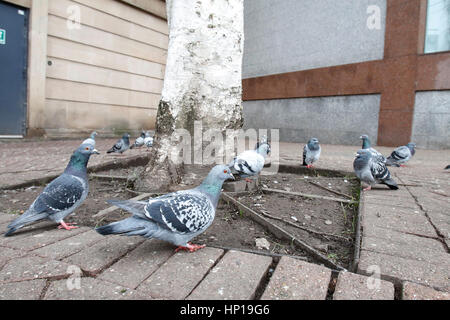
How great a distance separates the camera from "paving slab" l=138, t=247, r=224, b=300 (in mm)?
1272

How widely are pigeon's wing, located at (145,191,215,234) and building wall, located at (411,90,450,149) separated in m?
7.64

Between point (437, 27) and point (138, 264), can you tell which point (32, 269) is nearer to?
point (138, 264)

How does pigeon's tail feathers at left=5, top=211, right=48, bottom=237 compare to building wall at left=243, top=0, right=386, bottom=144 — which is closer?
pigeon's tail feathers at left=5, top=211, right=48, bottom=237

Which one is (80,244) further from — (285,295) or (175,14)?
(175,14)

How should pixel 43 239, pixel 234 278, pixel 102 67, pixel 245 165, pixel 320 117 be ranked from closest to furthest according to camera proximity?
pixel 234 278
pixel 43 239
pixel 245 165
pixel 102 67
pixel 320 117

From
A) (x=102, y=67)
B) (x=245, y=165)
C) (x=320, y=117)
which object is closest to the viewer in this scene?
(x=245, y=165)

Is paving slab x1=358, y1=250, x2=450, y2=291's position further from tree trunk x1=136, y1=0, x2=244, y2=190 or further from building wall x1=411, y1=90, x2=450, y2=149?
building wall x1=411, y1=90, x2=450, y2=149

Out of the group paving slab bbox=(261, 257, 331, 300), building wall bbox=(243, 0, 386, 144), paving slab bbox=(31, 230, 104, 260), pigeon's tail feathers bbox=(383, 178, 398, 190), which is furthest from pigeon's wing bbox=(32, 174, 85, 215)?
building wall bbox=(243, 0, 386, 144)

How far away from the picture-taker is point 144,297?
48.2 inches

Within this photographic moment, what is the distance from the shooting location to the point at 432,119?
287 inches

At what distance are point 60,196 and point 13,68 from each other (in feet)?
23.4

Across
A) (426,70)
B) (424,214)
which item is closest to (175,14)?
(424,214)

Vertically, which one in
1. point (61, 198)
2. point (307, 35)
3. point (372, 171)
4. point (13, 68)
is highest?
point (307, 35)

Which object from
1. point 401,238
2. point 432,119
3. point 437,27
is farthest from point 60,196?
point 437,27
